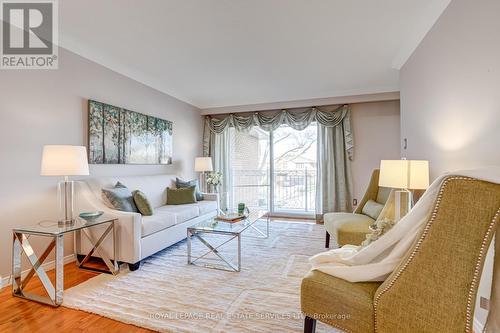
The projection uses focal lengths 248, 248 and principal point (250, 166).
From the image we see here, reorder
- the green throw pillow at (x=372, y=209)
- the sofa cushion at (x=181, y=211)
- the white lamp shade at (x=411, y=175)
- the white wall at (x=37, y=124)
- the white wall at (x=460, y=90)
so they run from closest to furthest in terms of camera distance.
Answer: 1. the white wall at (x=460, y=90)
2. the white lamp shade at (x=411, y=175)
3. the white wall at (x=37, y=124)
4. the green throw pillow at (x=372, y=209)
5. the sofa cushion at (x=181, y=211)

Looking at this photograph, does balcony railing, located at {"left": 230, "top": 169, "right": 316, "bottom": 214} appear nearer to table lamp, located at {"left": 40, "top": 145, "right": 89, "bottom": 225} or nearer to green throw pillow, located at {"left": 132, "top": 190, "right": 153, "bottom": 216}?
green throw pillow, located at {"left": 132, "top": 190, "right": 153, "bottom": 216}

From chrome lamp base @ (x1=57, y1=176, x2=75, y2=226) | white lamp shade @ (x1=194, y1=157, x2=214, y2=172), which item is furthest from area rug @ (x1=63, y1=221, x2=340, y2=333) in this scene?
white lamp shade @ (x1=194, y1=157, x2=214, y2=172)

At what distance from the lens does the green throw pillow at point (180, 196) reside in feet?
12.7

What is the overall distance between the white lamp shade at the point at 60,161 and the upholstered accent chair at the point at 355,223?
2599mm

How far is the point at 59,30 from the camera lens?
255cm

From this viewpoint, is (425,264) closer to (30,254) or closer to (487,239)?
(487,239)

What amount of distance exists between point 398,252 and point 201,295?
5.26ft

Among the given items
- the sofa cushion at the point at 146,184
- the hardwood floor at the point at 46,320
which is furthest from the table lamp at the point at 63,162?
the hardwood floor at the point at 46,320

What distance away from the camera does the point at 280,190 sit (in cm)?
545

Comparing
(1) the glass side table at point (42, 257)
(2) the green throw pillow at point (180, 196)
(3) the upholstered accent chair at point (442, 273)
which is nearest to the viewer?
(3) the upholstered accent chair at point (442, 273)

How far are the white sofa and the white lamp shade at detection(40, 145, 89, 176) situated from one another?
0.59 meters

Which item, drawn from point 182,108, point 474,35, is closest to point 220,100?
point 182,108

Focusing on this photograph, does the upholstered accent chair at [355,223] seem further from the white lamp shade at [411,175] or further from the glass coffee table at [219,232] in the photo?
the glass coffee table at [219,232]

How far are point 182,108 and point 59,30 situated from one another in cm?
246
